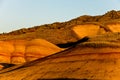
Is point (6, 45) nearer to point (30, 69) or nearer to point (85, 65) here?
point (30, 69)

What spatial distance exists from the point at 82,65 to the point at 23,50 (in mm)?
43886

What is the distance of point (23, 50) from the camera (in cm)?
8012

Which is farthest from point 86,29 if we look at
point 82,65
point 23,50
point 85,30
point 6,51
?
point 82,65

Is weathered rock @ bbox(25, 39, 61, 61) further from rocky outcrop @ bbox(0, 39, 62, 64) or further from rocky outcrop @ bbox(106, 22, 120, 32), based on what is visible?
rocky outcrop @ bbox(106, 22, 120, 32)

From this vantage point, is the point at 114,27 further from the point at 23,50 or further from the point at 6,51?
the point at 6,51

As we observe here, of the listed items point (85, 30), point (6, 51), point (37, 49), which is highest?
point (85, 30)

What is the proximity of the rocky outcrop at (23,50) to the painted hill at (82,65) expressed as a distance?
33.6m

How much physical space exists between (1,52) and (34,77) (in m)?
41.8

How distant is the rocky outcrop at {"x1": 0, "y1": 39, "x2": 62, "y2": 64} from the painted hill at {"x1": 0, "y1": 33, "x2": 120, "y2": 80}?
110 feet

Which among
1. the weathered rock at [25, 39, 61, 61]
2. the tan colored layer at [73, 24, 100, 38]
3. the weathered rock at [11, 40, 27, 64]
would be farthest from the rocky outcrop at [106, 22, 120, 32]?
the weathered rock at [11, 40, 27, 64]

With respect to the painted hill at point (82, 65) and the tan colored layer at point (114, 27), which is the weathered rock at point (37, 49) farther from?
the painted hill at point (82, 65)

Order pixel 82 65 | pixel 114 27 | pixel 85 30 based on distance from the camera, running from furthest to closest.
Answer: pixel 85 30
pixel 114 27
pixel 82 65

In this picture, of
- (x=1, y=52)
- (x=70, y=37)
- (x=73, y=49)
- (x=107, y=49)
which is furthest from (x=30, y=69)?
(x=70, y=37)

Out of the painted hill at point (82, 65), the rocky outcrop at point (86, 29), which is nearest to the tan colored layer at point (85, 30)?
the rocky outcrop at point (86, 29)
